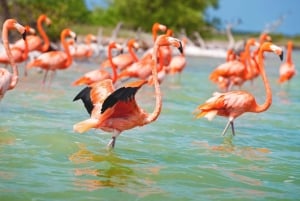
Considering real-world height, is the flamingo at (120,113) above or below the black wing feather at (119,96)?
below

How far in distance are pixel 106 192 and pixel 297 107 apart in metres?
6.11

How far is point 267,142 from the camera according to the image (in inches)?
265

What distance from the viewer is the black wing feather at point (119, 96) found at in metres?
4.87

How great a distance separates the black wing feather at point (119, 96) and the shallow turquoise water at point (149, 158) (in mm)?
509

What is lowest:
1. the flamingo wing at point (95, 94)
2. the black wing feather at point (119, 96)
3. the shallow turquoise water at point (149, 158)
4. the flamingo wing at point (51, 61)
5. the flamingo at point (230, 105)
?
the flamingo wing at point (51, 61)

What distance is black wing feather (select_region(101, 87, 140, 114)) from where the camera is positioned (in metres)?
4.87

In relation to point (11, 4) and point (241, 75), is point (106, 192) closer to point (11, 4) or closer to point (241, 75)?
point (241, 75)

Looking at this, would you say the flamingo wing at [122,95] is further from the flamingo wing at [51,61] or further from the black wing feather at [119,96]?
the flamingo wing at [51,61]

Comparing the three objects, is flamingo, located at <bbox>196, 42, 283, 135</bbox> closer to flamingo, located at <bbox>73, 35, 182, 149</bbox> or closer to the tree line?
flamingo, located at <bbox>73, 35, 182, 149</bbox>

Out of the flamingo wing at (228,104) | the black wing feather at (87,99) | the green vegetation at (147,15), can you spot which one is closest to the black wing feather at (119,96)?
the black wing feather at (87,99)

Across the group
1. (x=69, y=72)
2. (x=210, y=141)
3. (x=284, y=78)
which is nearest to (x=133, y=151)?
(x=210, y=141)

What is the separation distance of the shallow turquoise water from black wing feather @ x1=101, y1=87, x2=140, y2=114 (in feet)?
1.67

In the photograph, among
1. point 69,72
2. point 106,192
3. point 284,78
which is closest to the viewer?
point 106,192

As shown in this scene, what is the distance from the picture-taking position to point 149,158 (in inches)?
219
